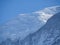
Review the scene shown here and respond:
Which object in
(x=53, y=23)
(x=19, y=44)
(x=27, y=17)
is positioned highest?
→ (x=27, y=17)

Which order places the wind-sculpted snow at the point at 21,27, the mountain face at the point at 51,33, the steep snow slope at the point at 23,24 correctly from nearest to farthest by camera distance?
the mountain face at the point at 51,33 < the wind-sculpted snow at the point at 21,27 < the steep snow slope at the point at 23,24

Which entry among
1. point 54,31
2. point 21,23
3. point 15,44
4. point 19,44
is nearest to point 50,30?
point 54,31

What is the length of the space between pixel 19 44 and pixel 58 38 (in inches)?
538

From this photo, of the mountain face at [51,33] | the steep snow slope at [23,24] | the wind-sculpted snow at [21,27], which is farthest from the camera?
the steep snow slope at [23,24]

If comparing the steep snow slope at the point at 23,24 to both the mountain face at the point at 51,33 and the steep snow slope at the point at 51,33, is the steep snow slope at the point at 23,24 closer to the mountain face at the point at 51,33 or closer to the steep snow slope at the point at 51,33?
the steep snow slope at the point at 51,33

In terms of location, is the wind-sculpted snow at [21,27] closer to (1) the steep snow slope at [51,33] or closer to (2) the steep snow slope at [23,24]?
(2) the steep snow slope at [23,24]

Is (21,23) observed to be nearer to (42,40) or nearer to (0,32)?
(0,32)

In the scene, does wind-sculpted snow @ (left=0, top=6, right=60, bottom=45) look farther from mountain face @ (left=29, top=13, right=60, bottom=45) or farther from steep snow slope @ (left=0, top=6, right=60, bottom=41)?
mountain face @ (left=29, top=13, right=60, bottom=45)

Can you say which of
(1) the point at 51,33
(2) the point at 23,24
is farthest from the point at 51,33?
(2) the point at 23,24

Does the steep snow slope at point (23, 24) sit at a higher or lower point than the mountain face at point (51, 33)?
higher

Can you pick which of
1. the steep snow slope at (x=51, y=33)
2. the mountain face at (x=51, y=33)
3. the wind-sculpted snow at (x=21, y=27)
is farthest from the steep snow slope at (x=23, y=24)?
the mountain face at (x=51, y=33)

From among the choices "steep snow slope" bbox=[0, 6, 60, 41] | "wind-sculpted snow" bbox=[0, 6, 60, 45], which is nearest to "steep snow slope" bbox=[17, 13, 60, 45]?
"wind-sculpted snow" bbox=[0, 6, 60, 45]

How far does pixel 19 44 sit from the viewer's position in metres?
31.8

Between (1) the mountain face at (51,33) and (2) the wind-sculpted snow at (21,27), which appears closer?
(1) the mountain face at (51,33)
